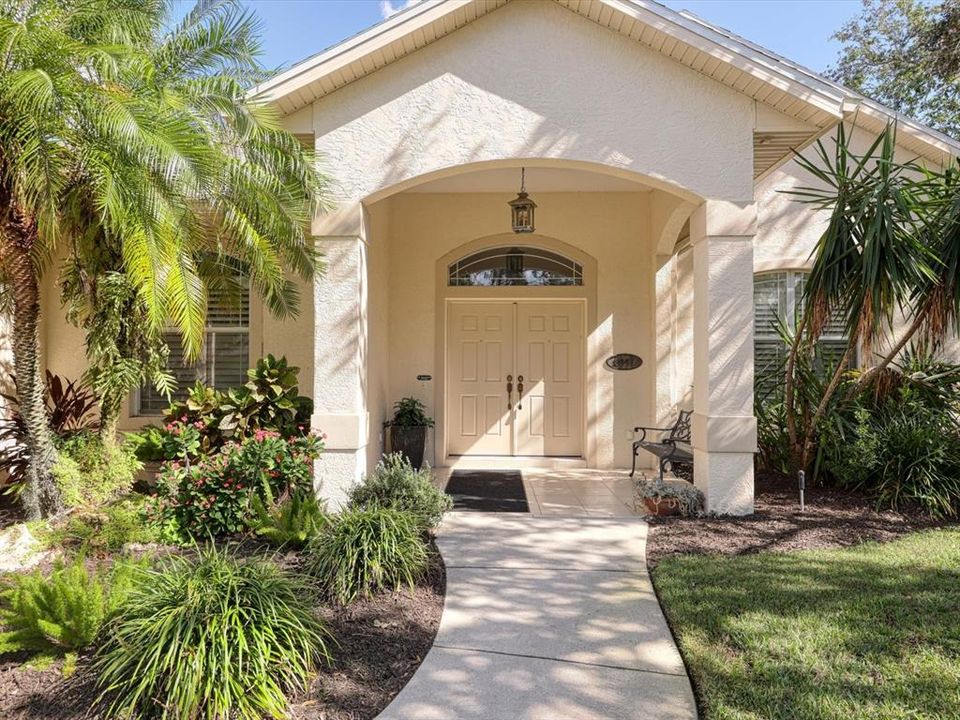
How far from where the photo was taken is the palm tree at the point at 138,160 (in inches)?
188

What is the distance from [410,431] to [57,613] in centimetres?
541

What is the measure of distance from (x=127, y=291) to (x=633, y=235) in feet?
21.9

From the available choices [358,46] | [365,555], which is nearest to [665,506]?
[365,555]

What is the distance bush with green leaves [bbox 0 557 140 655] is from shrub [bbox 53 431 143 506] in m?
2.62

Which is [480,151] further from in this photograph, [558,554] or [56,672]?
[56,672]

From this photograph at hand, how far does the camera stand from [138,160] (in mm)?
4879

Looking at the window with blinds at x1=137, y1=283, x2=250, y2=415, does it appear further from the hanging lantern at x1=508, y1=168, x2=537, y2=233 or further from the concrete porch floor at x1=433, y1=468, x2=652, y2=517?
the hanging lantern at x1=508, y1=168, x2=537, y2=233

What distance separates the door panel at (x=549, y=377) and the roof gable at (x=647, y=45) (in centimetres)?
407

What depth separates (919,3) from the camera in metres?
16.2

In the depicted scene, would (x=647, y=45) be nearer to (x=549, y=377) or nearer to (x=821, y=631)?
(x=549, y=377)

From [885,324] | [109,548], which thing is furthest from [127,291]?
[885,324]

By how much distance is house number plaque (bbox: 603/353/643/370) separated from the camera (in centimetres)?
922

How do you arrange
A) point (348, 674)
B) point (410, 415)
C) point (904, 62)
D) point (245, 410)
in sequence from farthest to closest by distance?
point (904, 62) < point (410, 415) < point (245, 410) < point (348, 674)

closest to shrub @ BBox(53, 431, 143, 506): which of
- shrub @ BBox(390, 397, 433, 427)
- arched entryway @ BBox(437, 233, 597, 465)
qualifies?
shrub @ BBox(390, 397, 433, 427)
